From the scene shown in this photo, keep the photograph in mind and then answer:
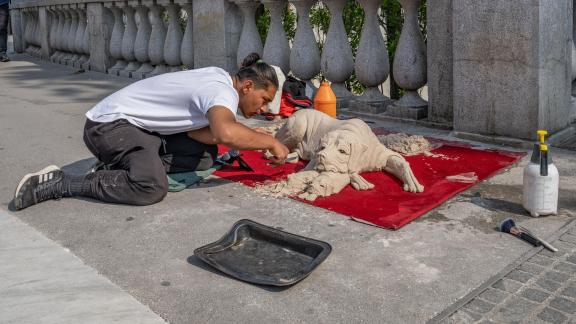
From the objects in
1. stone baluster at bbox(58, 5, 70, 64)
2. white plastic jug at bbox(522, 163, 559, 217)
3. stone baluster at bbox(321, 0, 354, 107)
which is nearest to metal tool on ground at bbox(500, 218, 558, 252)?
white plastic jug at bbox(522, 163, 559, 217)

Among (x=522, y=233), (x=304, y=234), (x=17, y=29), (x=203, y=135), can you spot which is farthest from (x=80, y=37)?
(x=522, y=233)

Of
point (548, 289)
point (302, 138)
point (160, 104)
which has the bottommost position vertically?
point (548, 289)

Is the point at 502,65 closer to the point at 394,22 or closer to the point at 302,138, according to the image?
the point at 302,138

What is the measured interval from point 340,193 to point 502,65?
6.39 feet

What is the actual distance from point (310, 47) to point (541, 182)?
4.09 m

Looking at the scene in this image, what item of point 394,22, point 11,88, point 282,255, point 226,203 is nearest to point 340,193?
point 226,203

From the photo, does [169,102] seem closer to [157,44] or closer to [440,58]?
[440,58]

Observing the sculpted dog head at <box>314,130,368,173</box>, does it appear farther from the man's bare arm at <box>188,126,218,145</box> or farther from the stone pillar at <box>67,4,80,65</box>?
the stone pillar at <box>67,4,80,65</box>

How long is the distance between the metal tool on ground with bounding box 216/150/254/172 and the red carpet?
2.0 inches

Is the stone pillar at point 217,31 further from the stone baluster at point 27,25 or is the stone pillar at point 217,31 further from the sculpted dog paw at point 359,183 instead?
the stone baluster at point 27,25

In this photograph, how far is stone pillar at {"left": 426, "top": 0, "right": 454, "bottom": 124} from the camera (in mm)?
6121

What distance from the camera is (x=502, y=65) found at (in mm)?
5617

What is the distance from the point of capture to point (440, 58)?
20.4 feet

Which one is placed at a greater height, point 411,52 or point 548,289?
point 411,52
